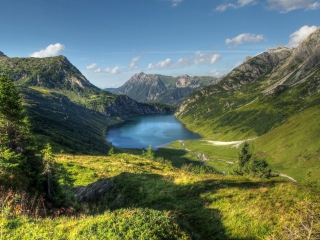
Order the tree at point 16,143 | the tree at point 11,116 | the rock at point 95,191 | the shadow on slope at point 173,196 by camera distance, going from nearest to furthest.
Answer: the shadow on slope at point 173,196
the tree at point 16,143
the rock at point 95,191
the tree at point 11,116

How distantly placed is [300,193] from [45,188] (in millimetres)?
25309

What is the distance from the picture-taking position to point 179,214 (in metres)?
16.2

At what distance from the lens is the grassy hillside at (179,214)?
452 inches

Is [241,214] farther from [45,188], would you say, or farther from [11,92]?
[11,92]

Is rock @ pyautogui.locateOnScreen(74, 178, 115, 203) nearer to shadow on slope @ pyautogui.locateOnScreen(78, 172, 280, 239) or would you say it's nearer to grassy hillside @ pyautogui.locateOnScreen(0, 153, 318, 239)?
shadow on slope @ pyautogui.locateOnScreen(78, 172, 280, 239)

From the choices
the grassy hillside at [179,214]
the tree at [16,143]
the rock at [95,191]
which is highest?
the tree at [16,143]

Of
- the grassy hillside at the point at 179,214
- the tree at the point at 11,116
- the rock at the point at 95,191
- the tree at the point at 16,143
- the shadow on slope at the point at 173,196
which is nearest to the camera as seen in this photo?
the grassy hillside at the point at 179,214

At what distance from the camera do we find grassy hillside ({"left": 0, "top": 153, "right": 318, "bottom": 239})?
1147 cm

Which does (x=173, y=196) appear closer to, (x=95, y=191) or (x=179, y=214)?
(x=179, y=214)

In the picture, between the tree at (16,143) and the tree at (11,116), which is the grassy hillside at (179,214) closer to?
the tree at (16,143)

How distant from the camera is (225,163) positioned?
195250 mm

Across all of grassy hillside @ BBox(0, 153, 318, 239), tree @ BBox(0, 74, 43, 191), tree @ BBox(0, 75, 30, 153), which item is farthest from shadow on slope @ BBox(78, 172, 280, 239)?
tree @ BBox(0, 75, 30, 153)

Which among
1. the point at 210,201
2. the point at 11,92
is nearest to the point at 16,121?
the point at 11,92

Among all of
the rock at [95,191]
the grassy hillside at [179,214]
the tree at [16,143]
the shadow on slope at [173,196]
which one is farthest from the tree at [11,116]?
the grassy hillside at [179,214]
